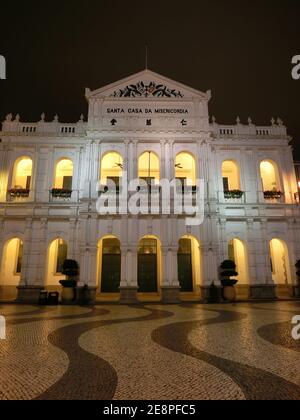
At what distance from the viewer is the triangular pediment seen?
23.9 m

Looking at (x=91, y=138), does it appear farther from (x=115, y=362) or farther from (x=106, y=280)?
(x=115, y=362)

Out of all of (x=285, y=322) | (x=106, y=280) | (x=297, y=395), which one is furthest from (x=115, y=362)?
(x=106, y=280)

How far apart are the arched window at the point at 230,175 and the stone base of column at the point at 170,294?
1062cm

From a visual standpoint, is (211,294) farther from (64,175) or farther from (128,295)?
(64,175)

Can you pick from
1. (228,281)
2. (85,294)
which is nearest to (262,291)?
(228,281)

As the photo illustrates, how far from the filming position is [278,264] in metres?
24.2

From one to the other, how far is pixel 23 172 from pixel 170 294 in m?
16.9

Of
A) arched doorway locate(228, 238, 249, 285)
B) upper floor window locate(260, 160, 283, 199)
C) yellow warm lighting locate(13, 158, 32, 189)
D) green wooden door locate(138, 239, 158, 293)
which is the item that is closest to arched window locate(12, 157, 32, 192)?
yellow warm lighting locate(13, 158, 32, 189)

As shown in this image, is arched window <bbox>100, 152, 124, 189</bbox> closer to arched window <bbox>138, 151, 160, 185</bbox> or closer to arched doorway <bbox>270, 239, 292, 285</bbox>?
arched window <bbox>138, 151, 160, 185</bbox>

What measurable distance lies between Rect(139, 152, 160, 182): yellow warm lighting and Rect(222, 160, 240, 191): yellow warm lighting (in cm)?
628

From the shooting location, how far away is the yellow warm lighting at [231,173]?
24572 mm

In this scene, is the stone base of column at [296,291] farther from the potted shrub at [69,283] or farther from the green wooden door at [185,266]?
the potted shrub at [69,283]

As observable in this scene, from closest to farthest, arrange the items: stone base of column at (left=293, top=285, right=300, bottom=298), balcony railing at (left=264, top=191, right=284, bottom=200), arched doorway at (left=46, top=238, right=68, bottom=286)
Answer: stone base of column at (left=293, top=285, right=300, bottom=298), arched doorway at (left=46, top=238, right=68, bottom=286), balcony railing at (left=264, top=191, right=284, bottom=200)

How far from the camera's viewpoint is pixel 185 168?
25.3 metres
